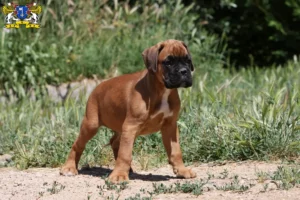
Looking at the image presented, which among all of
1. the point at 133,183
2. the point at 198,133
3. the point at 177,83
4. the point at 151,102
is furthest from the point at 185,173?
the point at 198,133

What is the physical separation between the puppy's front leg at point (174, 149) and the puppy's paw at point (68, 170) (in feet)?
3.13

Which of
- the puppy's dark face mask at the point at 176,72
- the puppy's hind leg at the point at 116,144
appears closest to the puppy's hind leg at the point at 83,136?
the puppy's hind leg at the point at 116,144

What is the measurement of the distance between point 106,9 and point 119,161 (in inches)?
254

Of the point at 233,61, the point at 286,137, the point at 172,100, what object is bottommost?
the point at 233,61

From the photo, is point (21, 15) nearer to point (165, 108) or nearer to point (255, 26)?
point (165, 108)

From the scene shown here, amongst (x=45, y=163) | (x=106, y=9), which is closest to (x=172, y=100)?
(x=45, y=163)

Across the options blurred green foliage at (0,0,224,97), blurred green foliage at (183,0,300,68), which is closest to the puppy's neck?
blurred green foliage at (0,0,224,97)

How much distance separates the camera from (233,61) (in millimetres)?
14820

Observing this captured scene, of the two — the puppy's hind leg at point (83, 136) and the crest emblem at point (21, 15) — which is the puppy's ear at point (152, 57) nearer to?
the puppy's hind leg at point (83, 136)

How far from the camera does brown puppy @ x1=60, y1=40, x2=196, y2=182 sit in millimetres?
6383

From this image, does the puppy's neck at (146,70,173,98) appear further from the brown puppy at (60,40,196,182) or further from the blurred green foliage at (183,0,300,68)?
the blurred green foliage at (183,0,300,68)

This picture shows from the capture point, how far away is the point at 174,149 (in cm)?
674

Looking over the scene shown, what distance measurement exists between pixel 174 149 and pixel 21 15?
15.0 ft

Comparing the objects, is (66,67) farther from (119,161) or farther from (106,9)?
(119,161)
